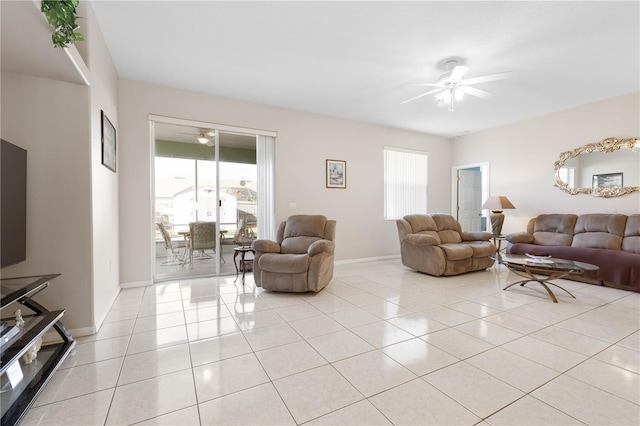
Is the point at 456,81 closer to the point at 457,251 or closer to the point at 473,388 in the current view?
the point at 457,251

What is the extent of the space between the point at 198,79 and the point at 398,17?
2.72 meters

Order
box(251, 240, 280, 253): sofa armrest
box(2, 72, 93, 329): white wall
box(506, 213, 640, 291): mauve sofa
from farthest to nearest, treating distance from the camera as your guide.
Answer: box(251, 240, 280, 253): sofa armrest < box(506, 213, 640, 291): mauve sofa < box(2, 72, 93, 329): white wall

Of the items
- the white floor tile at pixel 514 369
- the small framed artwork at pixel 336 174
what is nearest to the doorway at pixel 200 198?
the small framed artwork at pixel 336 174

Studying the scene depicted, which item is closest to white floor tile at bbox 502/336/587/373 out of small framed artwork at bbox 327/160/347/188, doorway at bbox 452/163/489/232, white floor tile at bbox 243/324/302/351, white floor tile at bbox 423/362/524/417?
white floor tile at bbox 423/362/524/417

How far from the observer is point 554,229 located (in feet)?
15.9

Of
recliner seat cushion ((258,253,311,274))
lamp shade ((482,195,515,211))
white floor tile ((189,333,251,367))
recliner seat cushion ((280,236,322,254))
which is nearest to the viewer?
white floor tile ((189,333,251,367))

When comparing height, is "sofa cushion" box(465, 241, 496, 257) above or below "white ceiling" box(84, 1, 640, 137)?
below

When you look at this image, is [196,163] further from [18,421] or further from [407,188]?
[407,188]

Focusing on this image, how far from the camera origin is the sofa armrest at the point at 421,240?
14.4 feet

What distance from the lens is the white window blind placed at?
614cm

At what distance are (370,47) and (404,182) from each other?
377 centimetres

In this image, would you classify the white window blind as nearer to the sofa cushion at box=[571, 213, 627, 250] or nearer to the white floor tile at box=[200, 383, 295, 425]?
the sofa cushion at box=[571, 213, 627, 250]

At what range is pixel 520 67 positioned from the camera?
3430 mm

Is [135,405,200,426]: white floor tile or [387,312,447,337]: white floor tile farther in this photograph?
[387,312,447,337]: white floor tile
